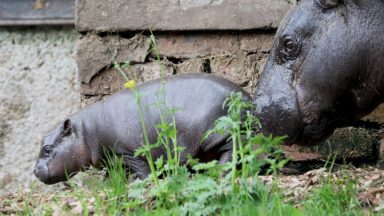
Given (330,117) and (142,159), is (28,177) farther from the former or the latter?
(330,117)

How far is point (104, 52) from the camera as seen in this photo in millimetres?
5043

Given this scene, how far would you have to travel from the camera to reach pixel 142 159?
14.7 ft

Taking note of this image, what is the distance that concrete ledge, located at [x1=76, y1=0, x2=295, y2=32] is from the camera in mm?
4844

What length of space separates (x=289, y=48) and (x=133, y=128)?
95 cm

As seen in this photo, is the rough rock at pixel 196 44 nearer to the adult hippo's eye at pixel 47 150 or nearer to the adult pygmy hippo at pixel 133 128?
the adult pygmy hippo at pixel 133 128

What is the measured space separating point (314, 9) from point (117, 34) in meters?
1.50

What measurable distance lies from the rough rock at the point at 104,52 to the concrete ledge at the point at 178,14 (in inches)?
2.2

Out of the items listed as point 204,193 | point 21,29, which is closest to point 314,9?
point 204,193

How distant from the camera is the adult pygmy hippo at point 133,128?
4.31 metres

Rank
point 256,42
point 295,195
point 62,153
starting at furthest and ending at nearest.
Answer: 1. point 256,42
2. point 62,153
3. point 295,195

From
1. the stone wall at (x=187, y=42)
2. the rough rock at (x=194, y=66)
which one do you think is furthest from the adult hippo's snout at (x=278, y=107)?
the rough rock at (x=194, y=66)

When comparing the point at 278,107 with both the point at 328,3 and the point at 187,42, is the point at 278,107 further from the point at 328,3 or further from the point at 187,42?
the point at 187,42

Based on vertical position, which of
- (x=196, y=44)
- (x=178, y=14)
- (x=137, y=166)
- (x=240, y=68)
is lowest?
(x=137, y=166)

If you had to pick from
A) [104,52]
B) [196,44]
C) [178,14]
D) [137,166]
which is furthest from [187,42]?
[137,166]
